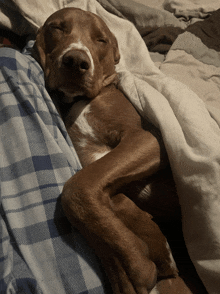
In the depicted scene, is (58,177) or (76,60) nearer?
(58,177)

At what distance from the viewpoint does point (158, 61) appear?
1713 millimetres

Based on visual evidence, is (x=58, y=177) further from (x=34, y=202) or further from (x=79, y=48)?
(x=79, y=48)

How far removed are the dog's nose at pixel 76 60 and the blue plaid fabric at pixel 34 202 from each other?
0.18 meters

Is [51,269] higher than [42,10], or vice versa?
[42,10]

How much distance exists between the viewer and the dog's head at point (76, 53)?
3.54ft

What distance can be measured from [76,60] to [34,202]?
0.59m

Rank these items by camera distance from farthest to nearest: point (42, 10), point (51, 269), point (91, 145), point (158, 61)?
point (158, 61) < point (42, 10) < point (91, 145) < point (51, 269)

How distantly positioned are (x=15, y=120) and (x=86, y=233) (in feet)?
1.46

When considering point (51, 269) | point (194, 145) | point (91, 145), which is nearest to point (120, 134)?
point (91, 145)

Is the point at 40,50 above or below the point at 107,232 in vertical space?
above

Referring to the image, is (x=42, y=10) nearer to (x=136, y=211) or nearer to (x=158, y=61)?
(x=158, y=61)

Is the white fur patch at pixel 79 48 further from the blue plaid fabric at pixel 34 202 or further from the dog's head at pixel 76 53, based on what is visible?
the blue plaid fabric at pixel 34 202

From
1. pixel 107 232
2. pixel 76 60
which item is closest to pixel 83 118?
pixel 76 60

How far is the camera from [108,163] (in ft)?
3.03
